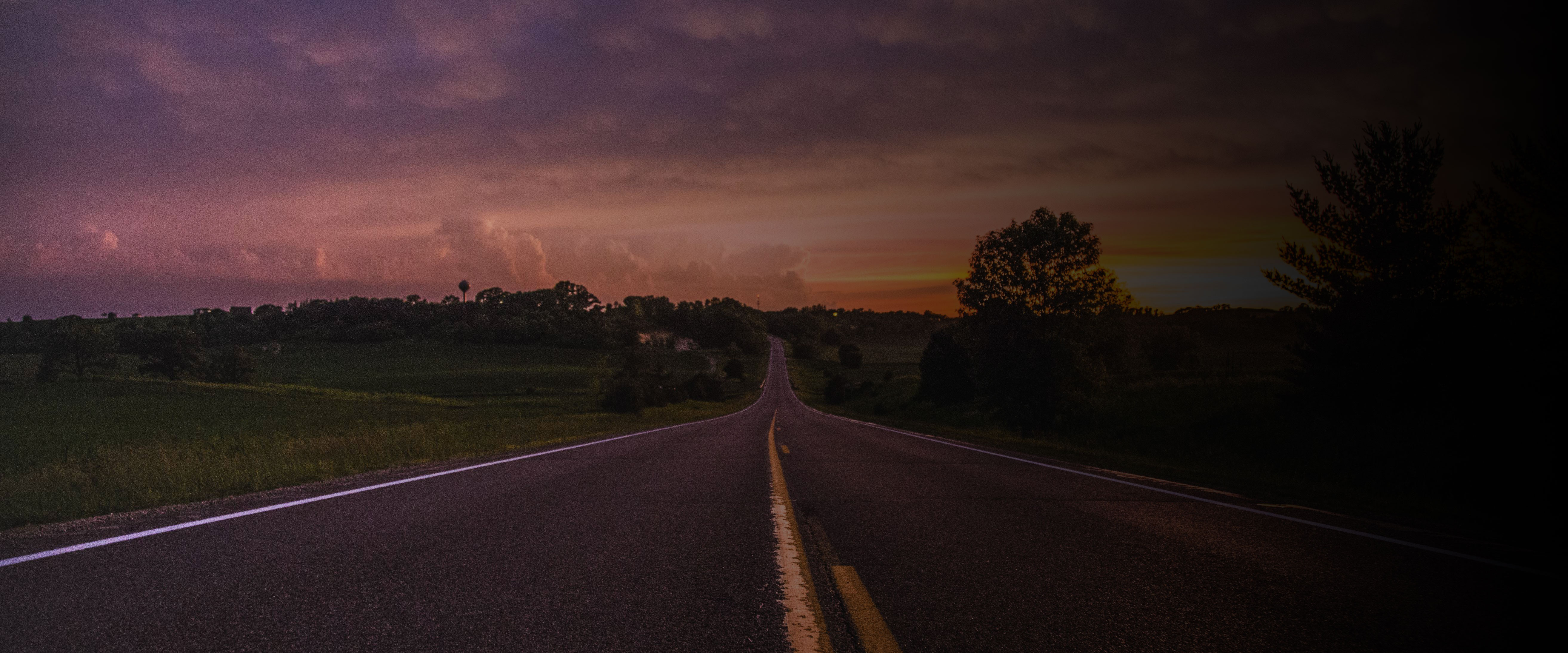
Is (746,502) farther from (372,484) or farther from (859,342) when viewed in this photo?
(859,342)

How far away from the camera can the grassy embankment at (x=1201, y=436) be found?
1088cm

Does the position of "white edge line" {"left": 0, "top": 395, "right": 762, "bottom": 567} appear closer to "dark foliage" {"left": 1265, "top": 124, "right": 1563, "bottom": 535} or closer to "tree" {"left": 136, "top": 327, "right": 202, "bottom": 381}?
"dark foliage" {"left": 1265, "top": 124, "right": 1563, "bottom": 535}

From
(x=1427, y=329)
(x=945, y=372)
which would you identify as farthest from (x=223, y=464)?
(x=945, y=372)

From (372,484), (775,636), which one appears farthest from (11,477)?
(775,636)

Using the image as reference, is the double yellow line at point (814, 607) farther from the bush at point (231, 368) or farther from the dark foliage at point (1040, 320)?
the bush at point (231, 368)

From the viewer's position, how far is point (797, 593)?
4.07 m

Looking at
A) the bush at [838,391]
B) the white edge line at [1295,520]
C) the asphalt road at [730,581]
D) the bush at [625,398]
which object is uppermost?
the asphalt road at [730,581]

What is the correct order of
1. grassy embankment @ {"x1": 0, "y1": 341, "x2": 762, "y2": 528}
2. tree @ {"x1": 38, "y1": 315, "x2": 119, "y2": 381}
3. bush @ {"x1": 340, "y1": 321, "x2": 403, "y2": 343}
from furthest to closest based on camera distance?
bush @ {"x1": 340, "y1": 321, "x2": 403, "y2": 343}
tree @ {"x1": 38, "y1": 315, "x2": 119, "y2": 381}
grassy embankment @ {"x1": 0, "y1": 341, "x2": 762, "y2": 528}

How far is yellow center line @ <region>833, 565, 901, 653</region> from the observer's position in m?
A: 3.19

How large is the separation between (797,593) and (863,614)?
0.56 m

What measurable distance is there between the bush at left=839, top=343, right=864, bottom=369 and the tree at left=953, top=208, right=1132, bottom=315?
95.6 meters

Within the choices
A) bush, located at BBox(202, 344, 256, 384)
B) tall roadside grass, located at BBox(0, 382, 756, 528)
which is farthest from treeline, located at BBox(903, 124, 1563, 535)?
bush, located at BBox(202, 344, 256, 384)

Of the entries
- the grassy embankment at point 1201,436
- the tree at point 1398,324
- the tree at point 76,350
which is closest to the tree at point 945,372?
the grassy embankment at point 1201,436

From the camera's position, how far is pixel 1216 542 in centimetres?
556
